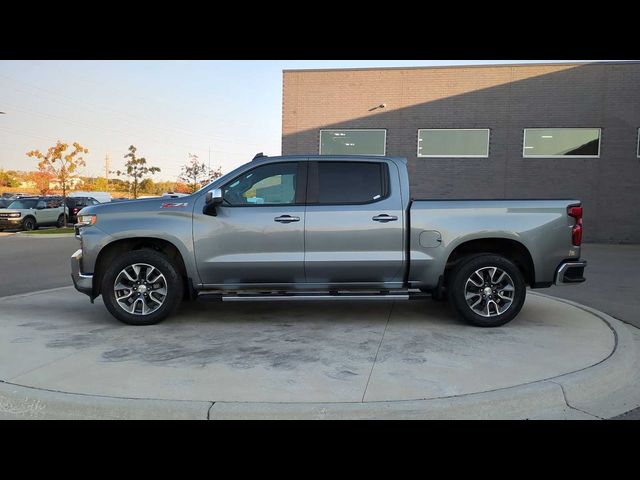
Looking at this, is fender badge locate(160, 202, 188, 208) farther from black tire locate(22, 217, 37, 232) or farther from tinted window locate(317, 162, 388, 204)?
black tire locate(22, 217, 37, 232)

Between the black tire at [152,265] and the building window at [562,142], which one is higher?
the building window at [562,142]

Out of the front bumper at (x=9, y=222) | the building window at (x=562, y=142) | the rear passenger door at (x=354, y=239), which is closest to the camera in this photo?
the rear passenger door at (x=354, y=239)

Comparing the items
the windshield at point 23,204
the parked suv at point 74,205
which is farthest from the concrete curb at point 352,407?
the parked suv at point 74,205

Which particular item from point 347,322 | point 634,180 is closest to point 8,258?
point 347,322

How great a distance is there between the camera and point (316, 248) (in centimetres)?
590

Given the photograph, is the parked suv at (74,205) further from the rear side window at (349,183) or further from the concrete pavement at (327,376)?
the rear side window at (349,183)

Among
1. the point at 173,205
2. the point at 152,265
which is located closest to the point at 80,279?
the point at 152,265

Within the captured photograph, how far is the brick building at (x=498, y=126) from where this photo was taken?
57.9 feet

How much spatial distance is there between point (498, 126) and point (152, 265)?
51.0ft

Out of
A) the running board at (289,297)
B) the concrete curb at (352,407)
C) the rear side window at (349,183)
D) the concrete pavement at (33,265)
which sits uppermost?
the rear side window at (349,183)

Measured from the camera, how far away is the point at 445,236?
593cm

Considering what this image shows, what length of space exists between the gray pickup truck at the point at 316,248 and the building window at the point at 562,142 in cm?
1331

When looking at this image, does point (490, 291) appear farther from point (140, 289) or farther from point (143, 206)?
point (143, 206)

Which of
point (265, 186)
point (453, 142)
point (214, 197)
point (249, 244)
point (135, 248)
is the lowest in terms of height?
point (135, 248)
